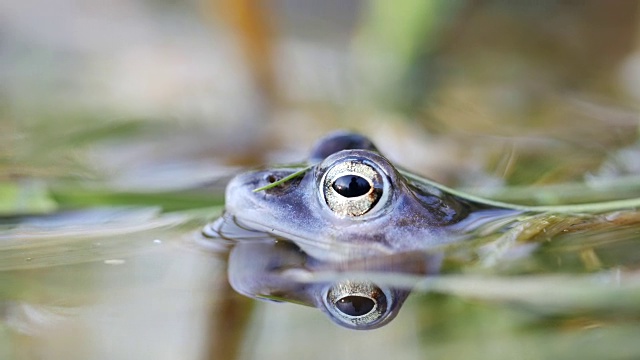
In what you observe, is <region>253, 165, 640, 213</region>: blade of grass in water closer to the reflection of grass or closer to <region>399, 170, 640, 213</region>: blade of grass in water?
<region>399, 170, 640, 213</region>: blade of grass in water

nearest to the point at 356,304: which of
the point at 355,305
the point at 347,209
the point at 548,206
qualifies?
the point at 355,305

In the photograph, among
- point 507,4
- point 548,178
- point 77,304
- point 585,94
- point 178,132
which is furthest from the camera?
point 507,4

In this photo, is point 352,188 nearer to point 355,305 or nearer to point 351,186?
point 351,186

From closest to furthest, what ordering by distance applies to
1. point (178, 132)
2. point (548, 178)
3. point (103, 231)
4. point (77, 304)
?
1. point (77, 304)
2. point (103, 231)
3. point (548, 178)
4. point (178, 132)

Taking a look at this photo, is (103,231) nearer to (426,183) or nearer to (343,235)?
(343,235)

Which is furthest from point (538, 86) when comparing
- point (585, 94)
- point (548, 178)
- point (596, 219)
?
point (596, 219)

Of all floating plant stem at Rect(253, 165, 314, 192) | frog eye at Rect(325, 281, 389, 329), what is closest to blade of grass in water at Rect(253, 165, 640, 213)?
floating plant stem at Rect(253, 165, 314, 192)

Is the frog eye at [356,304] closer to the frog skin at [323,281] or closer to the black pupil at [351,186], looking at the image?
the frog skin at [323,281]

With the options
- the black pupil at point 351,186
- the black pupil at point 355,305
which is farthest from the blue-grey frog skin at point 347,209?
the black pupil at point 355,305
